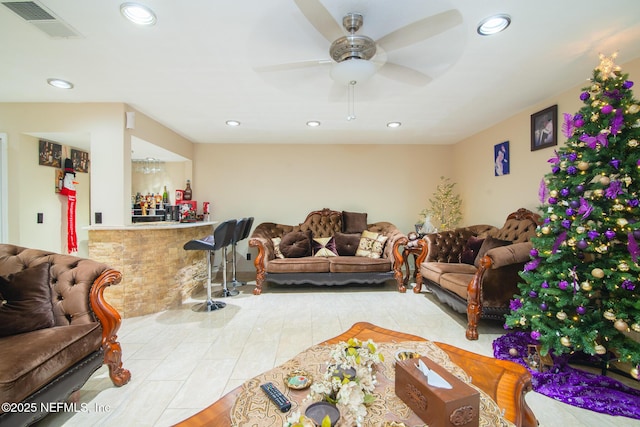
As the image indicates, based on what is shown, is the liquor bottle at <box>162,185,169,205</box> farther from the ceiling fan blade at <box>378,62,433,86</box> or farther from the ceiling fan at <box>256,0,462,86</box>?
the ceiling fan blade at <box>378,62,433,86</box>

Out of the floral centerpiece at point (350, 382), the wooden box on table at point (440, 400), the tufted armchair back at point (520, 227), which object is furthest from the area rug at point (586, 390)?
the floral centerpiece at point (350, 382)

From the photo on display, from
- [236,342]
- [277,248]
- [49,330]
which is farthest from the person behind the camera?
[277,248]

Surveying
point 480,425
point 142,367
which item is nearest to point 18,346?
point 142,367

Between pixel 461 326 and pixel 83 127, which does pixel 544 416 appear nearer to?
pixel 461 326

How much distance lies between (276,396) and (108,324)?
4.86ft

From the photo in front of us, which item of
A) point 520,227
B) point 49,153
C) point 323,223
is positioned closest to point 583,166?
point 520,227

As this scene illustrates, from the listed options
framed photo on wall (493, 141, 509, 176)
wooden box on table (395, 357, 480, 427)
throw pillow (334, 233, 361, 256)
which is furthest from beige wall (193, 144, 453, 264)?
wooden box on table (395, 357, 480, 427)

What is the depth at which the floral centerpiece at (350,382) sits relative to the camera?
0.96 m

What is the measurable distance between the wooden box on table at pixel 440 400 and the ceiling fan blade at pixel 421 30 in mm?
2028

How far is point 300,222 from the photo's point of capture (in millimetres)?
5234

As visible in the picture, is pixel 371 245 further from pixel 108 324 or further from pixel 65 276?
pixel 65 276

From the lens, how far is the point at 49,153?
142 inches

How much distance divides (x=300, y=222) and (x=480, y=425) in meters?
4.41

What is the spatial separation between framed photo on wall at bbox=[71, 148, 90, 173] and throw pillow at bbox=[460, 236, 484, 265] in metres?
5.94
